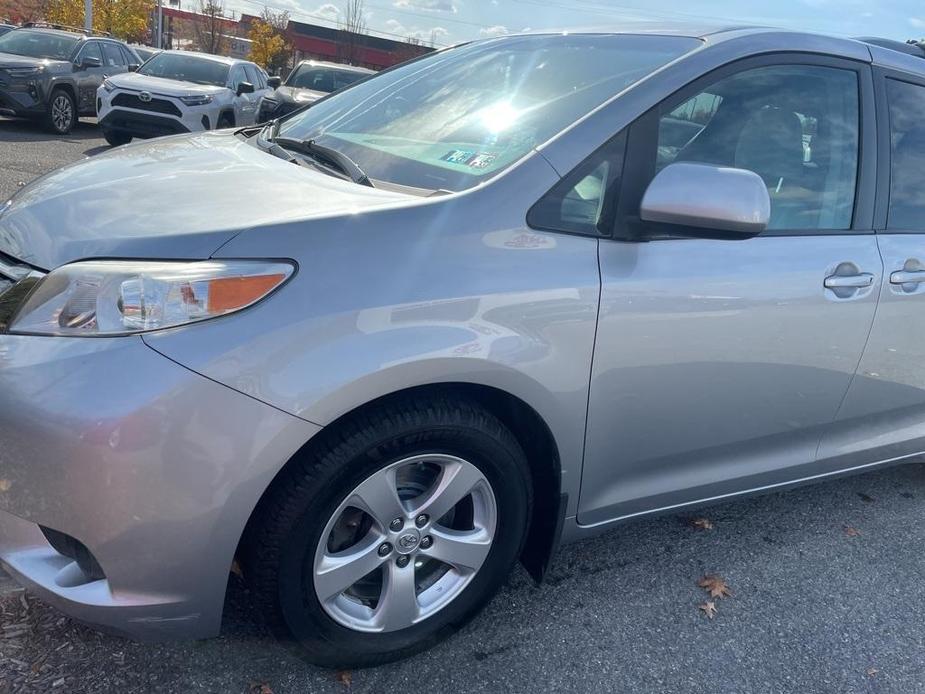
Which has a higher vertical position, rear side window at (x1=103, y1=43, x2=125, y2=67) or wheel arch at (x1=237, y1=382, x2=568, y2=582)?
rear side window at (x1=103, y1=43, x2=125, y2=67)

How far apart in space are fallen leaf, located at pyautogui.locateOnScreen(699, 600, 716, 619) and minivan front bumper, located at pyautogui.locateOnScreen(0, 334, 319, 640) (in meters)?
1.58

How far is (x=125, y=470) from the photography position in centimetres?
163

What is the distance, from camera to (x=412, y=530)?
2.05 meters

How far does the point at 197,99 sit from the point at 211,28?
1463 inches

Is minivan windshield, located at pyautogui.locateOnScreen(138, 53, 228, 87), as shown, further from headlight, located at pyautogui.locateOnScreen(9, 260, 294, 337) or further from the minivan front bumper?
the minivan front bumper

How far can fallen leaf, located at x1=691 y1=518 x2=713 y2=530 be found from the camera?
3.08 meters

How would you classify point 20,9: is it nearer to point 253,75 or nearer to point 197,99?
point 253,75

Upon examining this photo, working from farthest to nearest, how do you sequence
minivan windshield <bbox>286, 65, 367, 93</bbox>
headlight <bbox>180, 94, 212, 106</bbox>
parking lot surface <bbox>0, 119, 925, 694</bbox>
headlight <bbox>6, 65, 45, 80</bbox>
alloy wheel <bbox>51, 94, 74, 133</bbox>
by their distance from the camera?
minivan windshield <bbox>286, 65, 367, 93</bbox>
alloy wheel <bbox>51, 94, 74, 133</bbox>
headlight <bbox>180, 94, 212, 106</bbox>
headlight <bbox>6, 65, 45, 80</bbox>
parking lot surface <bbox>0, 119, 925, 694</bbox>

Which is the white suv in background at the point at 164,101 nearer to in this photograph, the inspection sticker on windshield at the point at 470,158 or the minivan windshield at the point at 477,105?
the minivan windshield at the point at 477,105

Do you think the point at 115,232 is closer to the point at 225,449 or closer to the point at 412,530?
the point at 225,449

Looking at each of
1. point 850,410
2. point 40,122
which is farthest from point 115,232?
point 40,122

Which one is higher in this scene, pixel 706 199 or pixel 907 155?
pixel 907 155

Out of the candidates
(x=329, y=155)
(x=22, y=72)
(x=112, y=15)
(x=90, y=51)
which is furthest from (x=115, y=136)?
(x=112, y=15)

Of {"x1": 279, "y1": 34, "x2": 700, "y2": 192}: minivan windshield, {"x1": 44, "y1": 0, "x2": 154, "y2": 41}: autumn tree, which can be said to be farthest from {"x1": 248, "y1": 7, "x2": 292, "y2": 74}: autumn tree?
{"x1": 279, "y1": 34, "x2": 700, "y2": 192}: minivan windshield
